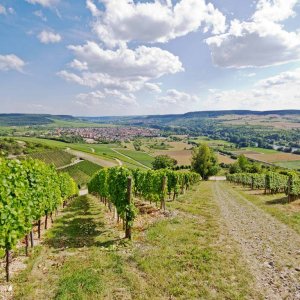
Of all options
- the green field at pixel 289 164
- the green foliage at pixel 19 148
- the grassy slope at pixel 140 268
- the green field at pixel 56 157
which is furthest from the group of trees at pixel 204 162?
the grassy slope at pixel 140 268

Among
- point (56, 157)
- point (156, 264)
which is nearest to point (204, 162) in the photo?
point (56, 157)

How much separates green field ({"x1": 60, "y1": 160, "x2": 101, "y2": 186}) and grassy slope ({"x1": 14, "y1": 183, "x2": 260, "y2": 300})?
3109 inches

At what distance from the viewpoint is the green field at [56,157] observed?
10862 cm

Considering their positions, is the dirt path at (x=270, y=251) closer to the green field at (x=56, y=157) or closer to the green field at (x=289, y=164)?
the green field at (x=56, y=157)

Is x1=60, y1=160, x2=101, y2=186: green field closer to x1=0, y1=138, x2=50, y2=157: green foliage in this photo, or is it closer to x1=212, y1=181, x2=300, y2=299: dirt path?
x1=0, y1=138, x2=50, y2=157: green foliage

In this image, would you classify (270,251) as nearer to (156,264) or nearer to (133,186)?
(156,264)

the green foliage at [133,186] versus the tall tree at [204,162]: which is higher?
the green foliage at [133,186]

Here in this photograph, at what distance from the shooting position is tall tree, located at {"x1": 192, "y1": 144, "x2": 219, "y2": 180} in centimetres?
9881

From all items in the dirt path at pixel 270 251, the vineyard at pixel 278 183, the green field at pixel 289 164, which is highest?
the dirt path at pixel 270 251

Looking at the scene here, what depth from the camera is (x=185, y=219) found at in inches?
774

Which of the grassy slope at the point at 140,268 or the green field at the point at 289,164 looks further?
the green field at the point at 289,164

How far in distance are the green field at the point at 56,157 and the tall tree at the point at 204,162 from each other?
50.7 meters

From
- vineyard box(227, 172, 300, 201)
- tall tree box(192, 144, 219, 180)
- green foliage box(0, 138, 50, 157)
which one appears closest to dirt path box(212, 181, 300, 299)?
vineyard box(227, 172, 300, 201)

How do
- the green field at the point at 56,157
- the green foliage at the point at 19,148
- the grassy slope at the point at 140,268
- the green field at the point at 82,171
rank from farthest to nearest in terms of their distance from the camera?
the green foliage at the point at 19,148
the green field at the point at 56,157
the green field at the point at 82,171
the grassy slope at the point at 140,268
